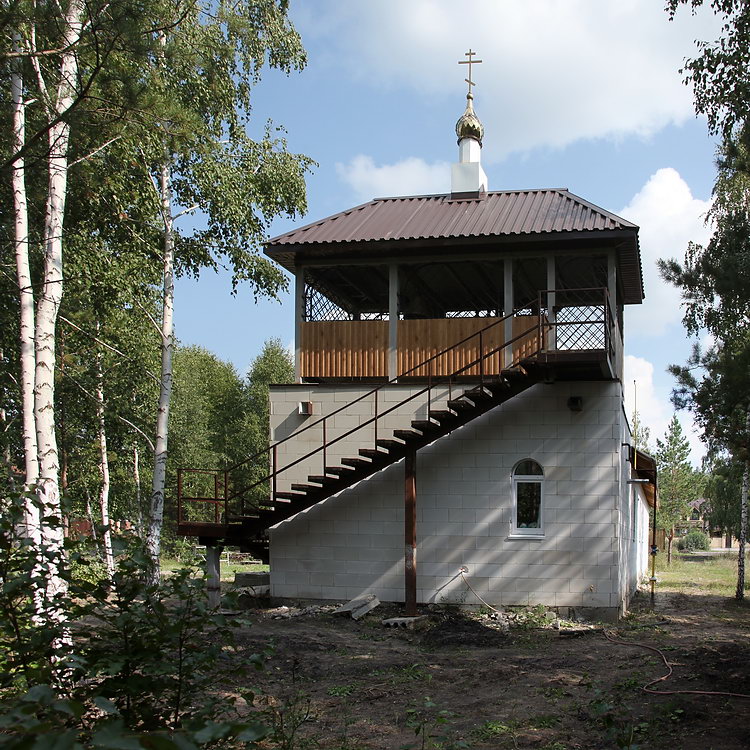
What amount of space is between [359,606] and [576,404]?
16.2 feet

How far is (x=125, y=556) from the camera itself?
4.36 meters

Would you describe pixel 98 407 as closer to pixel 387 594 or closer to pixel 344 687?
pixel 387 594

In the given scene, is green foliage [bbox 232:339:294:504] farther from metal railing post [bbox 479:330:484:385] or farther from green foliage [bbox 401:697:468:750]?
green foliage [bbox 401:697:468:750]

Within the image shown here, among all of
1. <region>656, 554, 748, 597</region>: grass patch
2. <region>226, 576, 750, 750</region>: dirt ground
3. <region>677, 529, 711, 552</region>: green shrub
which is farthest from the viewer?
<region>677, 529, 711, 552</region>: green shrub

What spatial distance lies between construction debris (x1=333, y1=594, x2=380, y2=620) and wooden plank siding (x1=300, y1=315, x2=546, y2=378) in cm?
391

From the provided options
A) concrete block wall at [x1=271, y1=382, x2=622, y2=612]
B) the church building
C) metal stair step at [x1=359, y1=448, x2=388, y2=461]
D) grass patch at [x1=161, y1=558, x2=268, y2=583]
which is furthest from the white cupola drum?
grass patch at [x1=161, y1=558, x2=268, y2=583]

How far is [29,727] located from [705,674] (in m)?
8.27

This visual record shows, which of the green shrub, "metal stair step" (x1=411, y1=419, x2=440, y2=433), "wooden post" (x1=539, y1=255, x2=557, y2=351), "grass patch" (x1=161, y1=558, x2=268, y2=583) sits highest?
"wooden post" (x1=539, y1=255, x2=557, y2=351)

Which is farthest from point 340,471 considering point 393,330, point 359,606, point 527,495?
point 527,495

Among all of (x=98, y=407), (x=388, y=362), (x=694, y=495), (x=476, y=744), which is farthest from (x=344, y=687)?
(x=694, y=495)

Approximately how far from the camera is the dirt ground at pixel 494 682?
6.71m

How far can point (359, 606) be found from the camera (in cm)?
1338

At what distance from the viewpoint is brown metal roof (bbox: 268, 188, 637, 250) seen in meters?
14.0

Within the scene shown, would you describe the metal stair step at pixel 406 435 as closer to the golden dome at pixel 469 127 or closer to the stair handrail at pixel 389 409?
the stair handrail at pixel 389 409
